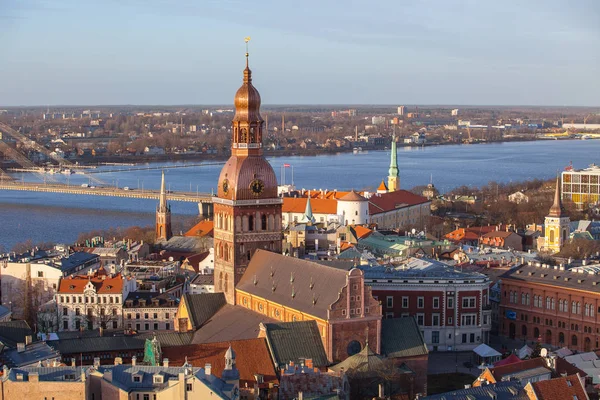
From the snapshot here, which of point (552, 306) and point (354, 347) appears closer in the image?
point (354, 347)

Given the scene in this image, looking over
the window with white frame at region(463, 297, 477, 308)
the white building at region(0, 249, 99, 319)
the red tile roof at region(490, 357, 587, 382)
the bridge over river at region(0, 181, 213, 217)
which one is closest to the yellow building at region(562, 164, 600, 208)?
the bridge over river at region(0, 181, 213, 217)

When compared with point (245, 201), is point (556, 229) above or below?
below

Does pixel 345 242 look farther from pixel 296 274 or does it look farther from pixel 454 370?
pixel 296 274

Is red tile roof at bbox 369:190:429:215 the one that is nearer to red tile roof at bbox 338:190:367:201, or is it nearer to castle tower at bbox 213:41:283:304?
red tile roof at bbox 338:190:367:201

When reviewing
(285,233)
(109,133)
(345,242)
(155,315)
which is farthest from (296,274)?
(109,133)

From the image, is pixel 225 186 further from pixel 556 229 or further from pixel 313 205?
pixel 313 205

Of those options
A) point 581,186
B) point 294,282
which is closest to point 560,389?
point 294,282

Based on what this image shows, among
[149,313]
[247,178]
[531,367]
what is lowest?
[149,313]
